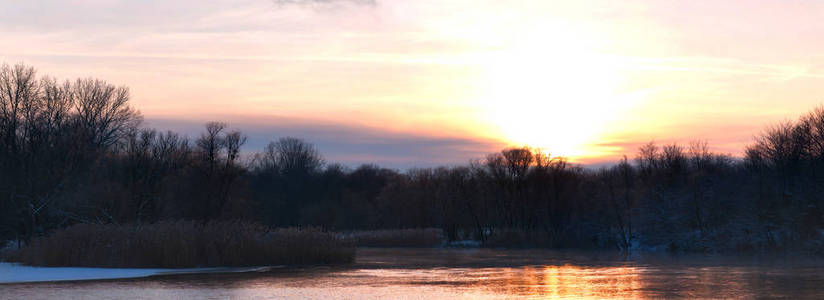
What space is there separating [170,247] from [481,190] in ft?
146

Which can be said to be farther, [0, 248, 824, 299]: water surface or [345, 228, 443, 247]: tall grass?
A: [345, 228, 443, 247]: tall grass

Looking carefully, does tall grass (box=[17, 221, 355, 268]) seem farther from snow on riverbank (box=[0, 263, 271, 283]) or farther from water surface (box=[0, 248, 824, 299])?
water surface (box=[0, 248, 824, 299])

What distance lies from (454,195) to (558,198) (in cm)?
914

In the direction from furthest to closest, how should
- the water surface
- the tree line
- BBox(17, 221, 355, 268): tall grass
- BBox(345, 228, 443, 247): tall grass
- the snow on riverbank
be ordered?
1. BBox(345, 228, 443, 247): tall grass
2. the tree line
3. BBox(17, 221, 355, 268): tall grass
4. the snow on riverbank
5. the water surface

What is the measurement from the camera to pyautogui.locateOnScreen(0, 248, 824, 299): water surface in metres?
21.3

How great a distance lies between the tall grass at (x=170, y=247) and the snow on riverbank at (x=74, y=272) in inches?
38.0

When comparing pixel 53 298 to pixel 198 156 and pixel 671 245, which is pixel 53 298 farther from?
pixel 198 156

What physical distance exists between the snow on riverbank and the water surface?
63.0 inches

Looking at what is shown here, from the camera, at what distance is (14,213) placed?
4156 centimetres

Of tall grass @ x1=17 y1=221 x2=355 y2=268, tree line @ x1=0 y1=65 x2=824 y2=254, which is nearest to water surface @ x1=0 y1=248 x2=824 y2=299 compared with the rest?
tall grass @ x1=17 y1=221 x2=355 y2=268

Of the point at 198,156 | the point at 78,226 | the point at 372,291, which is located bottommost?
the point at 372,291

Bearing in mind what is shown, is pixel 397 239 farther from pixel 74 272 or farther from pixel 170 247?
pixel 74 272

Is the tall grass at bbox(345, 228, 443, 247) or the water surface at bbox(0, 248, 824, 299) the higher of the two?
the tall grass at bbox(345, 228, 443, 247)

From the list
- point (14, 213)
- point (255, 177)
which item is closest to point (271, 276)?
point (14, 213)
